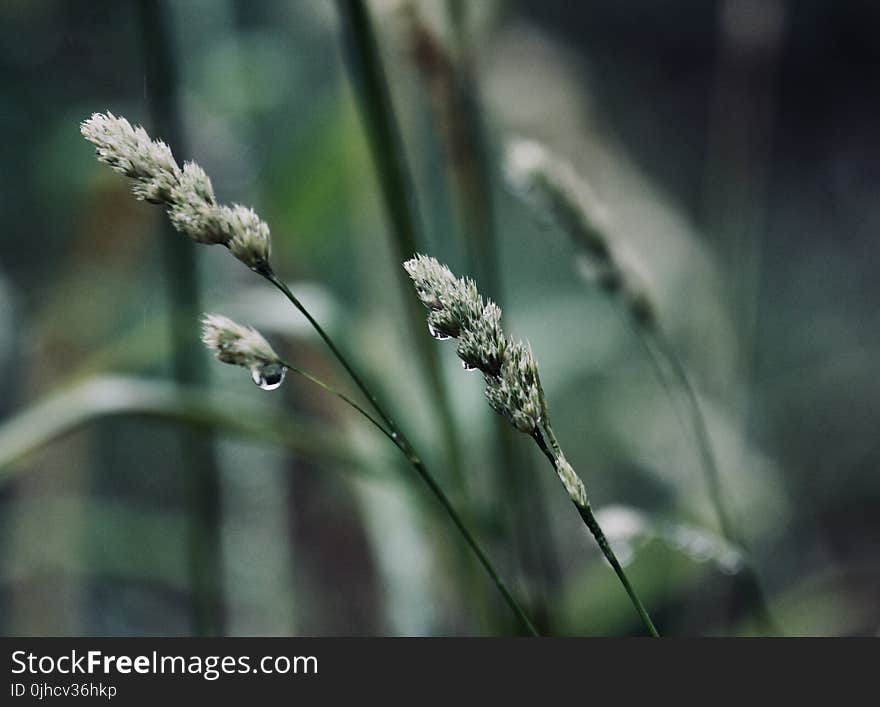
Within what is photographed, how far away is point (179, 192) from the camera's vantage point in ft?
0.91

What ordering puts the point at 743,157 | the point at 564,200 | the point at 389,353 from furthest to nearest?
the point at 743,157 → the point at 389,353 → the point at 564,200

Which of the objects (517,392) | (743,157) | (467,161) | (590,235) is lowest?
(517,392)

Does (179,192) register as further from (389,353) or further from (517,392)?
(389,353)

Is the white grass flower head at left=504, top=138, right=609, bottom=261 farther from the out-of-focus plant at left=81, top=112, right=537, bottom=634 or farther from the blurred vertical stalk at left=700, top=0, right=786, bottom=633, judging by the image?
the out-of-focus plant at left=81, top=112, right=537, bottom=634

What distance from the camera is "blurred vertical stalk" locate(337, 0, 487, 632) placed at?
42 centimetres

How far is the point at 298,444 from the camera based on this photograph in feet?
1.89

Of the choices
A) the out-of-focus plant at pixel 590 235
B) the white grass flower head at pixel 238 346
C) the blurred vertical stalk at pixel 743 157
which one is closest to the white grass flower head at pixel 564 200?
the out-of-focus plant at pixel 590 235

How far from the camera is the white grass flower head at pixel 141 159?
279mm

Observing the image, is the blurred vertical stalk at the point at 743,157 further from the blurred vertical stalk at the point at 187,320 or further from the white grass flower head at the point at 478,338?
the white grass flower head at the point at 478,338

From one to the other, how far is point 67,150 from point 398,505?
0.74 meters

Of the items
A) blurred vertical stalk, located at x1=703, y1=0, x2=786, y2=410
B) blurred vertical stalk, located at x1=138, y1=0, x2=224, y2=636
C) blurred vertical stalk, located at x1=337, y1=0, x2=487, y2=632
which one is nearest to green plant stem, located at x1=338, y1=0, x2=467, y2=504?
blurred vertical stalk, located at x1=337, y1=0, x2=487, y2=632

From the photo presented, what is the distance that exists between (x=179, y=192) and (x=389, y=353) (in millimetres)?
534

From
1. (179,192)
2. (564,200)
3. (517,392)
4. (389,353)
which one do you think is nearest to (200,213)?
(179,192)

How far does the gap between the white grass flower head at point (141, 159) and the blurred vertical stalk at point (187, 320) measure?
26 centimetres
